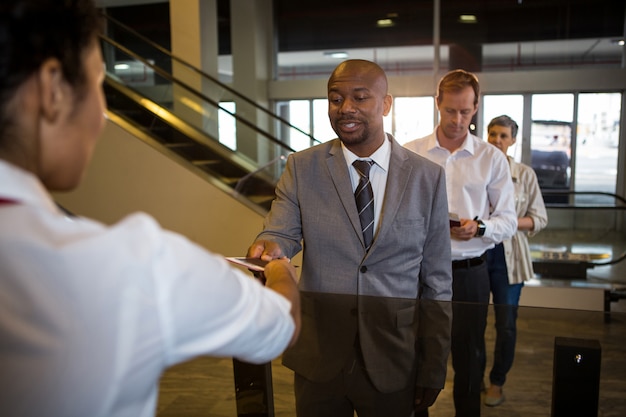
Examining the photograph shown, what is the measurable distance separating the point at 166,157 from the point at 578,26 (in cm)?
738

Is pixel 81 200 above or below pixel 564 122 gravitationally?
below

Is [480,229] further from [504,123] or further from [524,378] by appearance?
[504,123]

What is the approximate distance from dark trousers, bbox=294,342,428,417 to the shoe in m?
0.25

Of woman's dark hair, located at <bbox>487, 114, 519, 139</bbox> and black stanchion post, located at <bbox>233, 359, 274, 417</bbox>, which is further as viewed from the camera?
woman's dark hair, located at <bbox>487, 114, 519, 139</bbox>

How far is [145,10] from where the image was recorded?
492 inches

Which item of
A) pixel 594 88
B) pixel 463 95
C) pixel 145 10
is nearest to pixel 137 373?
pixel 463 95

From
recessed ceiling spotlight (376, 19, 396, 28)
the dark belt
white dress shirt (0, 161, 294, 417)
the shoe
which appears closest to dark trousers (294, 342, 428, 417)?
the shoe

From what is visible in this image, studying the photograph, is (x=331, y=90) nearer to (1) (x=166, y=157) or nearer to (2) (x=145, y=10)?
(1) (x=166, y=157)

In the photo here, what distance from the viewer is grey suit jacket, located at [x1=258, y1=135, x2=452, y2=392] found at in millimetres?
1873

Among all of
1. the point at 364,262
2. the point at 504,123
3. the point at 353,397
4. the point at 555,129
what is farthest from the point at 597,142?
the point at 353,397

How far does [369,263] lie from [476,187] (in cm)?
120

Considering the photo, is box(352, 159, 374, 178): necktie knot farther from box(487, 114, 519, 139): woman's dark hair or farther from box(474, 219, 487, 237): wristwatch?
box(487, 114, 519, 139): woman's dark hair

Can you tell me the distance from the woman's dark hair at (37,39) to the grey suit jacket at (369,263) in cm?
121

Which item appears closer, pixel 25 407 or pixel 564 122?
pixel 25 407
